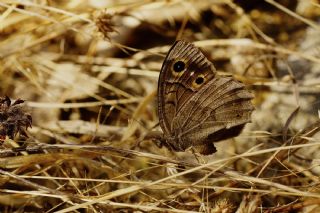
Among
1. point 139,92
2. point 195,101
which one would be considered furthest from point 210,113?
point 139,92

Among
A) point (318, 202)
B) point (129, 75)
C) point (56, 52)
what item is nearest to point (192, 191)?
point (318, 202)

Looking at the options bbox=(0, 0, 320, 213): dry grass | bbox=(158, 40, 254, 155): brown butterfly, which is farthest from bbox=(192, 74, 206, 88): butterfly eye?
bbox=(0, 0, 320, 213): dry grass

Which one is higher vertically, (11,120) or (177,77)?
(177,77)

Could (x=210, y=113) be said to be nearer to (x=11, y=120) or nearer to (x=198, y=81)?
(x=198, y=81)

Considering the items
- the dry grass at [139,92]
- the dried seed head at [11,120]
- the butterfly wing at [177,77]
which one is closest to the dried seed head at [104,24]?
the dry grass at [139,92]

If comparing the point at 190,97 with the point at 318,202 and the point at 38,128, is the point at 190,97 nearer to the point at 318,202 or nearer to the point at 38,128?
the point at 318,202

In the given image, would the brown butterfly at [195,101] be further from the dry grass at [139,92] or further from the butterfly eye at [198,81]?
the dry grass at [139,92]

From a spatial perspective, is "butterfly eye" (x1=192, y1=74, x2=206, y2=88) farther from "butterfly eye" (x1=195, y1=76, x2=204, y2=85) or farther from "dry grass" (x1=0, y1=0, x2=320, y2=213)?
"dry grass" (x1=0, y1=0, x2=320, y2=213)

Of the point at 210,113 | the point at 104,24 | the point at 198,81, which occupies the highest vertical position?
the point at 104,24
